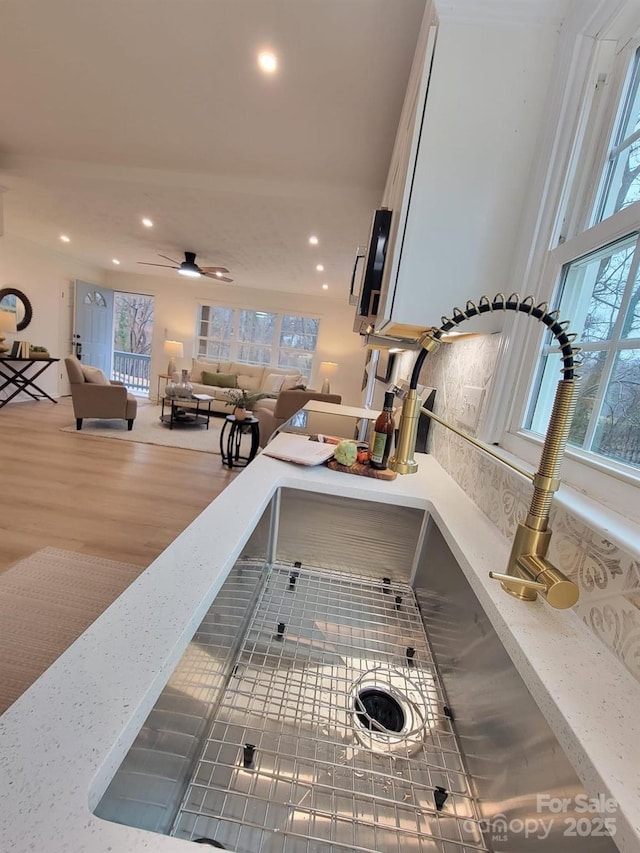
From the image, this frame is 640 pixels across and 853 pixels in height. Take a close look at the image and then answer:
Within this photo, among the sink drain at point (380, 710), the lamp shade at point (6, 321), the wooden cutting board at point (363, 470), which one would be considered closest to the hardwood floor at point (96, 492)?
the lamp shade at point (6, 321)

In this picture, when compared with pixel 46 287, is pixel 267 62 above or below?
above

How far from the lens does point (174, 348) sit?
7480mm

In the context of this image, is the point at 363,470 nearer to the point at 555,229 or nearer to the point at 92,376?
the point at 555,229

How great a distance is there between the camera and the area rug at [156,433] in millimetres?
4559

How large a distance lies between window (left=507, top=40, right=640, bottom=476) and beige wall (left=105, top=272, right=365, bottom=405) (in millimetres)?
6519

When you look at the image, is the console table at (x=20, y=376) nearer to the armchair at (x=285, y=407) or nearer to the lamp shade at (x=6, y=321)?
the lamp shade at (x=6, y=321)

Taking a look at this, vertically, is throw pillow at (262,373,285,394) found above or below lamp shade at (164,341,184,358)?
below

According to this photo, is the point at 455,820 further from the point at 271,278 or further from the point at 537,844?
the point at 271,278

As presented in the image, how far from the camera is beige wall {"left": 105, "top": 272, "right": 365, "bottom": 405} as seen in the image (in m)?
7.33

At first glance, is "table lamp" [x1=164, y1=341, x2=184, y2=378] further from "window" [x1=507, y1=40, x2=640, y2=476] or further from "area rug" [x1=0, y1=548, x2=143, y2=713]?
"window" [x1=507, y1=40, x2=640, y2=476]

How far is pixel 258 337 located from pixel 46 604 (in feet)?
21.5

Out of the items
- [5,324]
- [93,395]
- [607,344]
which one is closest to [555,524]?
[607,344]

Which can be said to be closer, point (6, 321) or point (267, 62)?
point (267, 62)

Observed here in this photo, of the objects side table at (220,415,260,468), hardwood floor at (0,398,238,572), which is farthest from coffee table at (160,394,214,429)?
side table at (220,415,260,468)
